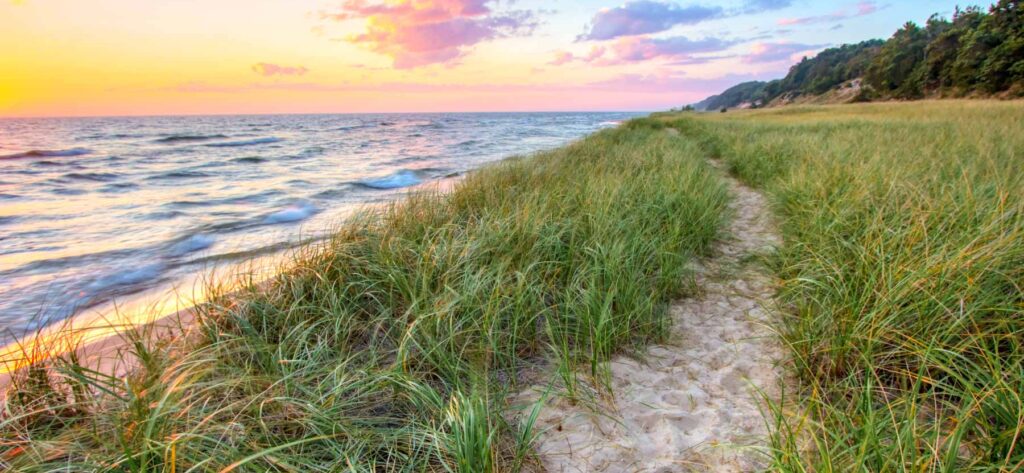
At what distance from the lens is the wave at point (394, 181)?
12328 millimetres

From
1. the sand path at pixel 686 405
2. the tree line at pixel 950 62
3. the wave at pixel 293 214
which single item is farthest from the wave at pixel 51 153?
the tree line at pixel 950 62

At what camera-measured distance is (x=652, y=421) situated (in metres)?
2.15

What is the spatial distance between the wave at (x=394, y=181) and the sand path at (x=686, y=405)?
10.4m

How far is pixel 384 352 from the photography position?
8.46ft

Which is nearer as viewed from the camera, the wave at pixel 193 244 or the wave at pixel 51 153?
the wave at pixel 193 244

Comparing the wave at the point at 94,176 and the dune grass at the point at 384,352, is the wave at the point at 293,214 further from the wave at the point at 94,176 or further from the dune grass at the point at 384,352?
the wave at the point at 94,176

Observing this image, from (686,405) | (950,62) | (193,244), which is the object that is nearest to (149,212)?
(193,244)

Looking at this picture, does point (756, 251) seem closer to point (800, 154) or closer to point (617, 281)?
point (617, 281)

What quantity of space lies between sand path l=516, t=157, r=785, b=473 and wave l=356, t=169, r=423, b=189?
10437 millimetres

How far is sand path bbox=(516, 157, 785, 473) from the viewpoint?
6.20 ft

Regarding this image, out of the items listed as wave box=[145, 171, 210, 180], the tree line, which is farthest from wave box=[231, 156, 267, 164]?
the tree line

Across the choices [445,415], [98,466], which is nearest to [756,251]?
[445,415]

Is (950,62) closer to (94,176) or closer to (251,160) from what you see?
(251,160)

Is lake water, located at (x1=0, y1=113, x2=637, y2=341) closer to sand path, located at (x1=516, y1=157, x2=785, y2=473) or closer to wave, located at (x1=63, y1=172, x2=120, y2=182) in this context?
wave, located at (x1=63, y1=172, x2=120, y2=182)
